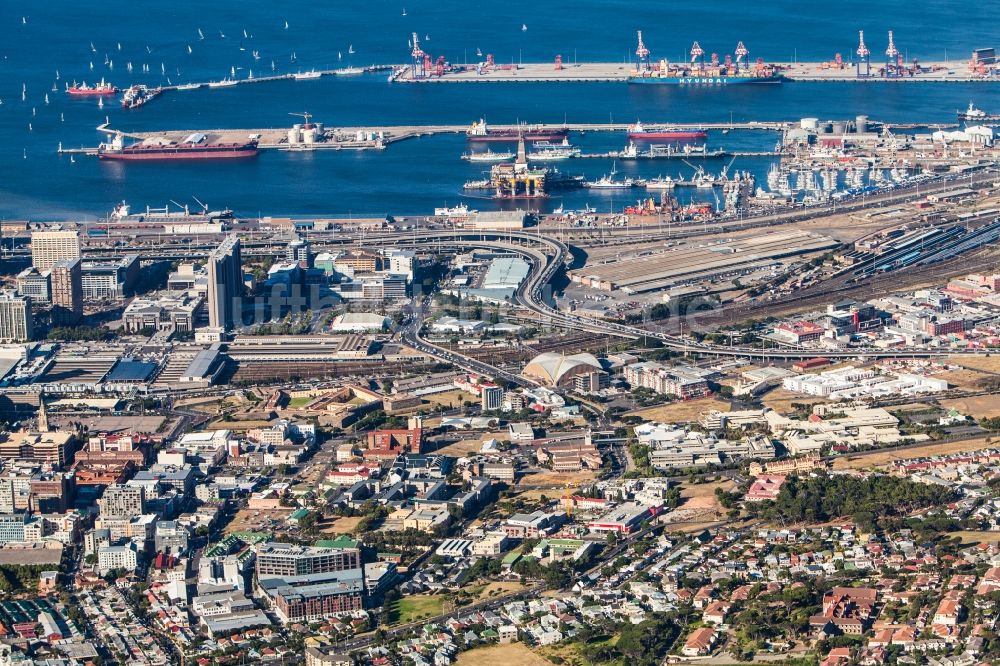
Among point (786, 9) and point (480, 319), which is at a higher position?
point (786, 9)

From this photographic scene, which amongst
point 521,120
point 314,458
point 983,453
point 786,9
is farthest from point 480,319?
point 786,9

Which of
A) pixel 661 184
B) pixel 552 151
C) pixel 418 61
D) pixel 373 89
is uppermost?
pixel 418 61

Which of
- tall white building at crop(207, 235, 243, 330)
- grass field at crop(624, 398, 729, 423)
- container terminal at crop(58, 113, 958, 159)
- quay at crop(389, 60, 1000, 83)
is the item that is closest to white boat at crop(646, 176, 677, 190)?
container terminal at crop(58, 113, 958, 159)

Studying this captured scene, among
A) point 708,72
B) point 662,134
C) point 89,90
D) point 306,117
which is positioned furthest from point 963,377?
point 89,90

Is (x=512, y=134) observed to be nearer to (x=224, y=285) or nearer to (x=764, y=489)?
(x=224, y=285)

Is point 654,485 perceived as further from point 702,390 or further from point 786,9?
point 786,9

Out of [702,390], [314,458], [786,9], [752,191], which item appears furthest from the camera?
[786,9]

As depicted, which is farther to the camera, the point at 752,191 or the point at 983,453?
the point at 752,191

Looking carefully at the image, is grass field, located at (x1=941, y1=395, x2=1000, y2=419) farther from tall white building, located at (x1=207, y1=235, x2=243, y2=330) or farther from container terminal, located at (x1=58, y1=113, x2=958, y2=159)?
container terminal, located at (x1=58, y1=113, x2=958, y2=159)
